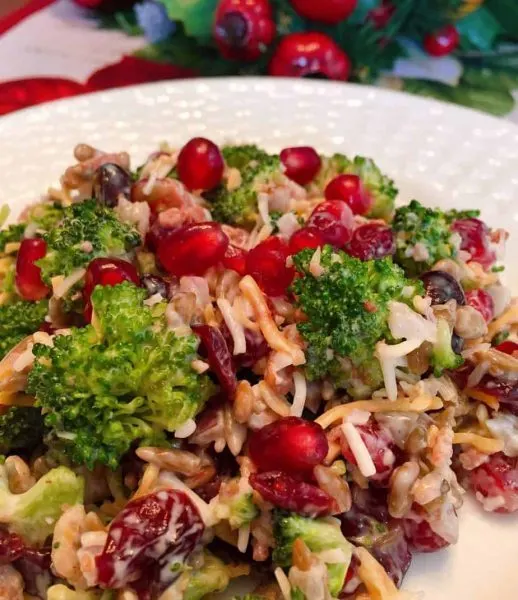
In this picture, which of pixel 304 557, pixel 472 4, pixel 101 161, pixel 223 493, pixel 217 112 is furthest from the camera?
pixel 472 4

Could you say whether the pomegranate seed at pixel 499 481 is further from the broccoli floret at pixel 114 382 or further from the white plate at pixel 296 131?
the white plate at pixel 296 131

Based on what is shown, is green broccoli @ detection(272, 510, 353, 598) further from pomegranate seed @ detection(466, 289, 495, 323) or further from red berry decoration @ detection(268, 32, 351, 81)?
red berry decoration @ detection(268, 32, 351, 81)

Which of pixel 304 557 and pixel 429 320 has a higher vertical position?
pixel 429 320

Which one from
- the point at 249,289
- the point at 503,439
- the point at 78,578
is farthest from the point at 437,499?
the point at 78,578

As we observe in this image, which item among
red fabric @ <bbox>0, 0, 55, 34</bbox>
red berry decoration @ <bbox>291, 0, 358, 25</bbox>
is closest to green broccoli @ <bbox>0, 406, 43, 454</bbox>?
red berry decoration @ <bbox>291, 0, 358, 25</bbox>

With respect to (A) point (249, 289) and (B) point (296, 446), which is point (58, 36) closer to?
(A) point (249, 289)

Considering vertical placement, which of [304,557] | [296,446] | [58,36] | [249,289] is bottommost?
[58,36]

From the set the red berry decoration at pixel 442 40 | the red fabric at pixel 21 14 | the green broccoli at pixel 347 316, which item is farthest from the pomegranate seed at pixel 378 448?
the red fabric at pixel 21 14
